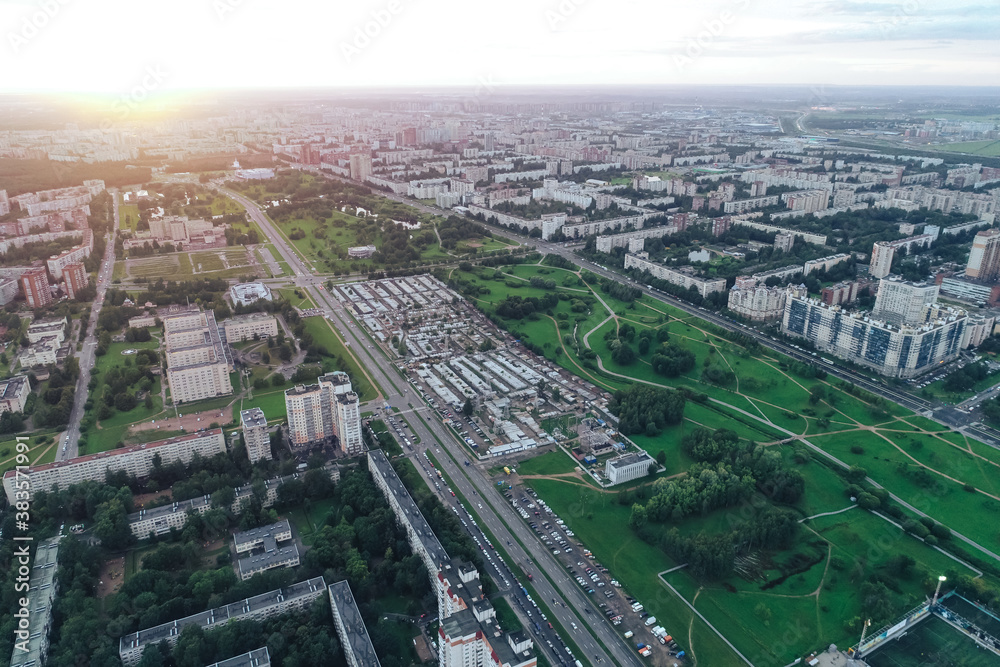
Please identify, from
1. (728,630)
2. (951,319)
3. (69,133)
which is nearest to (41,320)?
(728,630)

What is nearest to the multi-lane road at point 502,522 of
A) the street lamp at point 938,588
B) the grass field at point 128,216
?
the street lamp at point 938,588

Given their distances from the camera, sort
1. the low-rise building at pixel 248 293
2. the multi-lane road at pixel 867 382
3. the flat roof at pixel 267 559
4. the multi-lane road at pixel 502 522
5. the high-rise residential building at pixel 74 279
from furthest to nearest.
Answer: the high-rise residential building at pixel 74 279 → the low-rise building at pixel 248 293 → the multi-lane road at pixel 867 382 → the flat roof at pixel 267 559 → the multi-lane road at pixel 502 522

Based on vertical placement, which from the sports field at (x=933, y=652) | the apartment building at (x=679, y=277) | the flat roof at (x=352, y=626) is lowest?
the sports field at (x=933, y=652)

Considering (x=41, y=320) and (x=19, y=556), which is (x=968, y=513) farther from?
(x=41, y=320)

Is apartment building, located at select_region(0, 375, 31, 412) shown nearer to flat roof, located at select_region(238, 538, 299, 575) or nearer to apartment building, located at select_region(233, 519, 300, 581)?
apartment building, located at select_region(233, 519, 300, 581)

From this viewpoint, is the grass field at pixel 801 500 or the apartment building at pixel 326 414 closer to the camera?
the grass field at pixel 801 500

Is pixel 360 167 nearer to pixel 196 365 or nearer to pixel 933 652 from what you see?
pixel 196 365

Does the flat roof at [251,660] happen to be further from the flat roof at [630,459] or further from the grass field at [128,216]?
the grass field at [128,216]

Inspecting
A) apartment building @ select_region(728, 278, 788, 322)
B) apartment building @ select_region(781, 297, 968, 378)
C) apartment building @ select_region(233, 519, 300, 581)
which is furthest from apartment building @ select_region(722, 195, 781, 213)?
apartment building @ select_region(233, 519, 300, 581)
